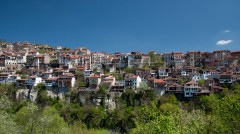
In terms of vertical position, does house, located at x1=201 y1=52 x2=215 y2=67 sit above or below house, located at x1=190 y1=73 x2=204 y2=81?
above

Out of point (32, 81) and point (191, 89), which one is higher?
point (32, 81)

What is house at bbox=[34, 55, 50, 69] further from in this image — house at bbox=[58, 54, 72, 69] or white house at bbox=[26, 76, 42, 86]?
white house at bbox=[26, 76, 42, 86]

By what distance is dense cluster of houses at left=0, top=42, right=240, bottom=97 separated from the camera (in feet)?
108

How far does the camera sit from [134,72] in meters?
43.1

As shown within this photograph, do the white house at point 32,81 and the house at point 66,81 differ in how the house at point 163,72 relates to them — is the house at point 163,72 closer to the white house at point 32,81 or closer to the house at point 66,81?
the house at point 66,81

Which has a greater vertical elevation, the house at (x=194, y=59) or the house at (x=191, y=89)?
the house at (x=194, y=59)

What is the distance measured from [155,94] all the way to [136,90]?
478 centimetres

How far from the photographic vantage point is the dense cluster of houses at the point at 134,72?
32906 mm

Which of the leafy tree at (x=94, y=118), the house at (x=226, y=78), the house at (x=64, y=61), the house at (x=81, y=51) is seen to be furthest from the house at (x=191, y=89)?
the house at (x=81, y=51)

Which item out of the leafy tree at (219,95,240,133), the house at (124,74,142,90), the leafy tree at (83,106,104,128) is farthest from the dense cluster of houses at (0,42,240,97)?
the leafy tree at (219,95,240,133)

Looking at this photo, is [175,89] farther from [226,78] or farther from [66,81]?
[66,81]

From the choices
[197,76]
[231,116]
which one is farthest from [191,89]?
[231,116]

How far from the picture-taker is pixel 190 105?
1128 inches

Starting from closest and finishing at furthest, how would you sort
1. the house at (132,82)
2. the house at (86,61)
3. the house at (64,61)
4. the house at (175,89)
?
the house at (175,89)
the house at (132,82)
the house at (64,61)
the house at (86,61)
